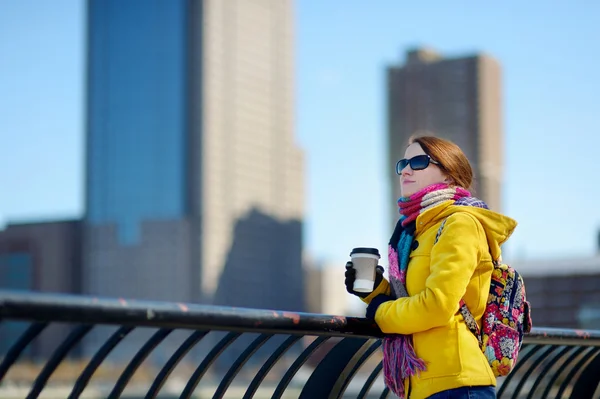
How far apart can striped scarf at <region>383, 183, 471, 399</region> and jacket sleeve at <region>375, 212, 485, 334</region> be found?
10 cm

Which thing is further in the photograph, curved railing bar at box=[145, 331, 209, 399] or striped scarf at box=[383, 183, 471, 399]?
striped scarf at box=[383, 183, 471, 399]

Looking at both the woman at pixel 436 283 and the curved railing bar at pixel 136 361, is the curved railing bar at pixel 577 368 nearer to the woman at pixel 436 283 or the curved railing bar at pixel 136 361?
the woman at pixel 436 283

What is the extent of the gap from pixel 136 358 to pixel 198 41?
452 ft

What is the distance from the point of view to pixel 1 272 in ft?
414

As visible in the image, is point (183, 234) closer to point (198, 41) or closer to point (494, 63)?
point (198, 41)

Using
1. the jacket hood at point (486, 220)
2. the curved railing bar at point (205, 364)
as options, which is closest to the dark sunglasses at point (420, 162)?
the jacket hood at point (486, 220)

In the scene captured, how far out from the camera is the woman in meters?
3.45

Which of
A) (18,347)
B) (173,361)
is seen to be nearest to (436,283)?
(173,361)

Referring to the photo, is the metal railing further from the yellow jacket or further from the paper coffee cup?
the yellow jacket

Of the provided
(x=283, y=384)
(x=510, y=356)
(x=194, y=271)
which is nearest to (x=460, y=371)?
(x=510, y=356)

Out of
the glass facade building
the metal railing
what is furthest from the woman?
the glass facade building

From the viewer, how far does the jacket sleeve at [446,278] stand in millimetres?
3434

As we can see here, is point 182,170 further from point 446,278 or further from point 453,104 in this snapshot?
point 446,278

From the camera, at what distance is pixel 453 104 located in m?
165
